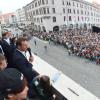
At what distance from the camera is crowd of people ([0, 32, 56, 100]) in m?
2.37

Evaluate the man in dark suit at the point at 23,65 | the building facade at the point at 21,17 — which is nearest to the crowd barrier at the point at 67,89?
the man in dark suit at the point at 23,65

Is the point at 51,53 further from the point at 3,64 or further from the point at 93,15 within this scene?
the point at 93,15

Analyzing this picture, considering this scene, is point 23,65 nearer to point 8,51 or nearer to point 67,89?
point 8,51

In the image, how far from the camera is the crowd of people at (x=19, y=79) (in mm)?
2373

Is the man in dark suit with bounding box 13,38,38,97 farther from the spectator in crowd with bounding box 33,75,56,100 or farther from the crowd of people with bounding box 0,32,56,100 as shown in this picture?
the spectator in crowd with bounding box 33,75,56,100

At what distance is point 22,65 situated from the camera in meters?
4.18

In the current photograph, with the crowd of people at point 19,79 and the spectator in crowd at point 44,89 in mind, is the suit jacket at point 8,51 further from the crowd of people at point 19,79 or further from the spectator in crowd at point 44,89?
the spectator in crowd at point 44,89

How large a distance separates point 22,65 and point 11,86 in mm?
1844

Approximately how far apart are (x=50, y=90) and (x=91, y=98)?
2.13 ft

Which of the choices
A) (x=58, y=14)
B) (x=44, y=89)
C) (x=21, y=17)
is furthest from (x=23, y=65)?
(x=21, y=17)

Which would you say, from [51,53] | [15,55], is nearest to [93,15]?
[51,53]

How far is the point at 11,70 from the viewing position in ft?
8.34

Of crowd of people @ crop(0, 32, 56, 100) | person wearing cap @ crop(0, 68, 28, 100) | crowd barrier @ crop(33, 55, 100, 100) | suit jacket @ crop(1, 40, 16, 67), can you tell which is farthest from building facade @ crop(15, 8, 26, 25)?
person wearing cap @ crop(0, 68, 28, 100)

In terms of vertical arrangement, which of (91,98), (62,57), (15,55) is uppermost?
(15,55)
